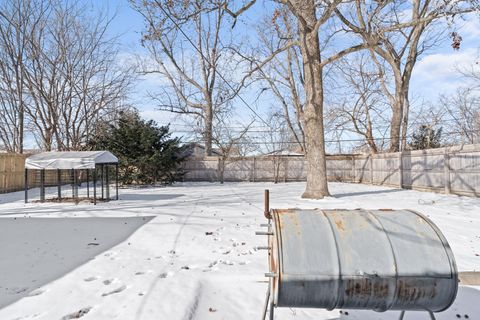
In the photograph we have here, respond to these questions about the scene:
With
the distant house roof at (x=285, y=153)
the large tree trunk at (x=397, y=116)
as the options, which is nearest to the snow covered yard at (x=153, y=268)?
the large tree trunk at (x=397, y=116)

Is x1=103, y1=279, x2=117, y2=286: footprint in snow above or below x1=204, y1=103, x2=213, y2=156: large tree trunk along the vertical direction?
below

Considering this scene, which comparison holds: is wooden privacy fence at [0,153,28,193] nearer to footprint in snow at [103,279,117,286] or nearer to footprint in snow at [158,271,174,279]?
footprint in snow at [103,279,117,286]

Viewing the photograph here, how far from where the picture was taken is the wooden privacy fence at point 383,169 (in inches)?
457

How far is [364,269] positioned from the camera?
205 centimetres

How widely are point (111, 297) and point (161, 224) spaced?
3.46 metres

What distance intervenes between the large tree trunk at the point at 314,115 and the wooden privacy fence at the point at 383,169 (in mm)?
4788

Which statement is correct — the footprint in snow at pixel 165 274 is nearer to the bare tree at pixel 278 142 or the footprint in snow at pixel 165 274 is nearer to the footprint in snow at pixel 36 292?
the footprint in snow at pixel 36 292

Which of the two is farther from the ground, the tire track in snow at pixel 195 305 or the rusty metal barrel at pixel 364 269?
the rusty metal barrel at pixel 364 269

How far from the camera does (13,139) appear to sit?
65.5 feet

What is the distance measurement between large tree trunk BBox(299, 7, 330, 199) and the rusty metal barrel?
885 cm

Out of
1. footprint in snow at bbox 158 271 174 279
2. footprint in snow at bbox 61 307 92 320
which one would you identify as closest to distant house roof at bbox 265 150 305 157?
footprint in snow at bbox 158 271 174 279

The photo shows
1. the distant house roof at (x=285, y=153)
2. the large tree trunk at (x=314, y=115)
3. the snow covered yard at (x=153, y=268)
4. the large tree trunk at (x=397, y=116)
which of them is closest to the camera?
the snow covered yard at (x=153, y=268)

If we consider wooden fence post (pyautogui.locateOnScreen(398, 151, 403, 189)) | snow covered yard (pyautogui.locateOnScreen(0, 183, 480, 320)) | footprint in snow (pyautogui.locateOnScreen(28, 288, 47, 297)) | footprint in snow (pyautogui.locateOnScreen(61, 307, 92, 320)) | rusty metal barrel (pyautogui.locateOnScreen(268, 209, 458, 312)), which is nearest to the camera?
rusty metal barrel (pyautogui.locateOnScreen(268, 209, 458, 312))

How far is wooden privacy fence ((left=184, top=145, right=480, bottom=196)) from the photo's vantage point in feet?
38.1
